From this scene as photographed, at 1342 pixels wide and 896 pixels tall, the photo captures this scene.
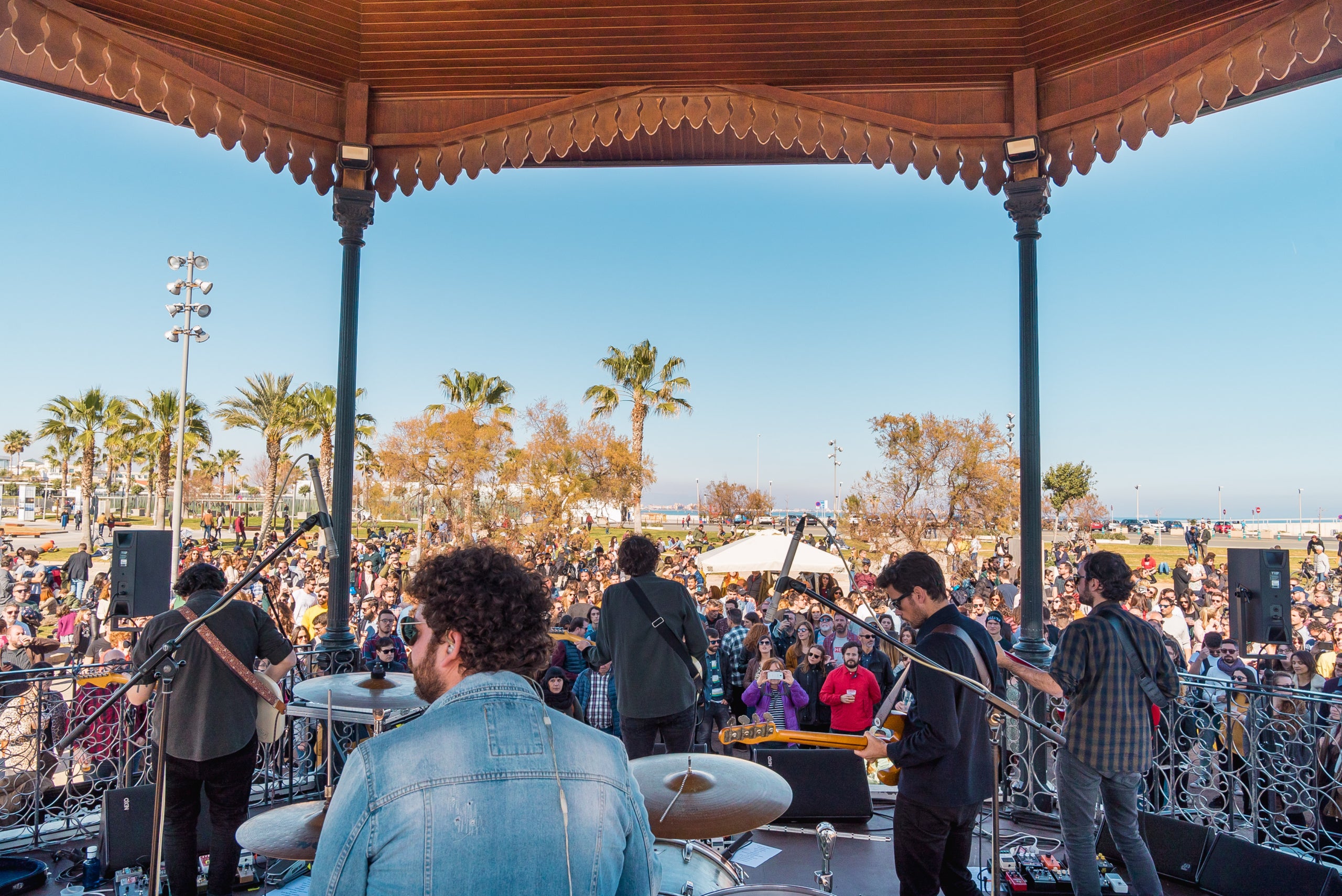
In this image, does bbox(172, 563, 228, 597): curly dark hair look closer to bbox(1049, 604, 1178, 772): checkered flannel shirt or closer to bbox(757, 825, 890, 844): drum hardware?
bbox(757, 825, 890, 844): drum hardware

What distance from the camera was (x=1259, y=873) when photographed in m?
4.14

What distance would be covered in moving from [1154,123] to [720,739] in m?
4.70

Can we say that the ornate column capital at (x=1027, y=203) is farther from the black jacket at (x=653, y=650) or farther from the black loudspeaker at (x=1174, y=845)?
the black loudspeaker at (x=1174, y=845)

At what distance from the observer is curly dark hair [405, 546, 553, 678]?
1.55m

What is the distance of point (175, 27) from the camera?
15.9 feet

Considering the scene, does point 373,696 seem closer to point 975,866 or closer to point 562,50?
point 975,866

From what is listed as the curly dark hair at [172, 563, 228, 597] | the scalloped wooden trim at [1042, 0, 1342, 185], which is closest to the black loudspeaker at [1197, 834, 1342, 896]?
the scalloped wooden trim at [1042, 0, 1342, 185]

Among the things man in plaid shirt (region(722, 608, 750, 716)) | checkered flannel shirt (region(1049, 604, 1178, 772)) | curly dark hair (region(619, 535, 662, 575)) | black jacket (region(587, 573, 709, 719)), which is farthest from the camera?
man in plaid shirt (region(722, 608, 750, 716))

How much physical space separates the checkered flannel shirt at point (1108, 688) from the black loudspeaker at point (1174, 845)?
1013 millimetres

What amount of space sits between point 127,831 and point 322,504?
8.38 ft

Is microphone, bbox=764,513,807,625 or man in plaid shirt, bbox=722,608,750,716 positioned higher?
microphone, bbox=764,513,807,625

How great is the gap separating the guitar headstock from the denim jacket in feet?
14.0

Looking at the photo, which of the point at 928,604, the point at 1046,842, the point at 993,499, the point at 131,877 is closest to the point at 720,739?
the point at 1046,842

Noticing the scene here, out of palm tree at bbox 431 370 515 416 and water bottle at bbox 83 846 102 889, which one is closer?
water bottle at bbox 83 846 102 889
